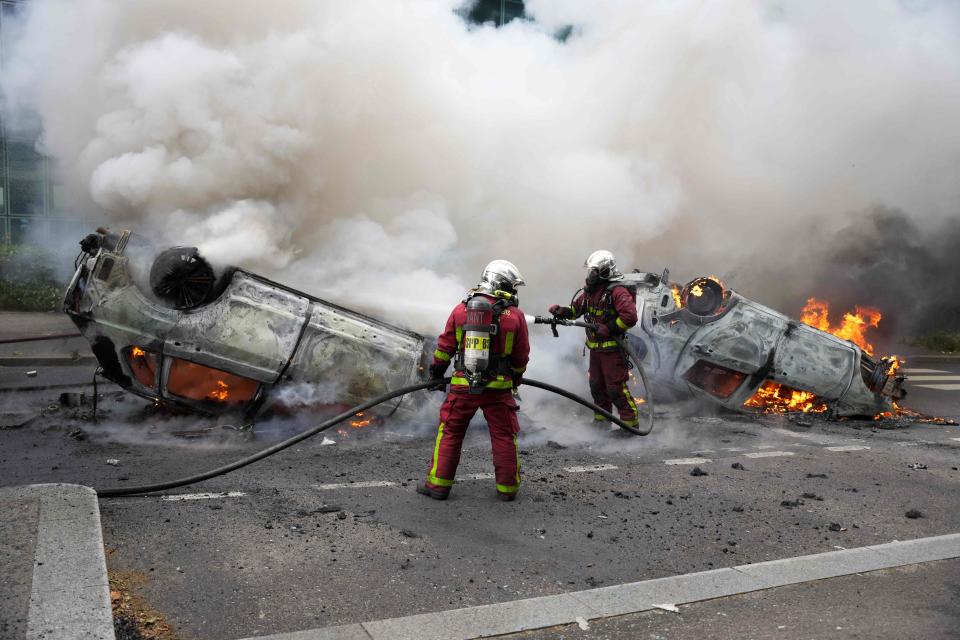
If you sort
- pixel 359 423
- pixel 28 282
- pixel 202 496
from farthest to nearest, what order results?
pixel 28 282 → pixel 359 423 → pixel 202 496

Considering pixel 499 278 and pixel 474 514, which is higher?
pixel 499 278

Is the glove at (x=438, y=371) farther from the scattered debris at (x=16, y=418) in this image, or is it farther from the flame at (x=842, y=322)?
the flame at (x=842, y=322)

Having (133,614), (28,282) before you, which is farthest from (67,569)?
(28,282)

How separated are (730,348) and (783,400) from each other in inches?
36.4

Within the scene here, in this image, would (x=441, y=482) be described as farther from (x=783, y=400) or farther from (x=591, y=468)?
(x=783, y=400)

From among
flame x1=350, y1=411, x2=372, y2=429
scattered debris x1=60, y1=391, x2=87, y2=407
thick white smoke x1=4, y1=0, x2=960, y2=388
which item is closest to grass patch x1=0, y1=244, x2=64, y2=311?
thick white smoke x1=4, y1=0, x2=960, y2=388

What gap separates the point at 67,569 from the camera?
3084 mm

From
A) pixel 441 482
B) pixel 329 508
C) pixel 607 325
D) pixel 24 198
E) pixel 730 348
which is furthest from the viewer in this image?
pixel 24 198

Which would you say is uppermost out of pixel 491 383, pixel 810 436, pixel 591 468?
pixel 491 383

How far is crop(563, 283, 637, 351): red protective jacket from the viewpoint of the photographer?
22.5 feet

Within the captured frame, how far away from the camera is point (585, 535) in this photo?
4.37 meters

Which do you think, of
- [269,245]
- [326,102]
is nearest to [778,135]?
[326,102]

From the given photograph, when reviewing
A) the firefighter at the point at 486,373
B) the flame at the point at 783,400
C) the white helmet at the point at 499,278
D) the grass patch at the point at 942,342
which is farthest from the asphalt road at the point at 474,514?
the grass patch at the point at 942,342

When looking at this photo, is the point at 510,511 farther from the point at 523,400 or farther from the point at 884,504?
the point at 523,400
